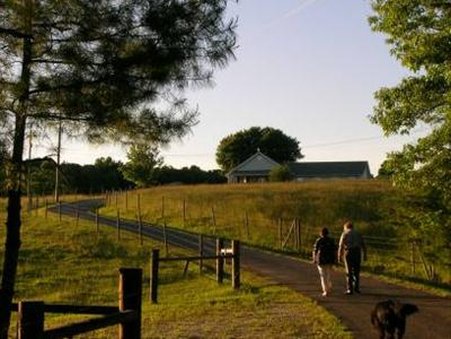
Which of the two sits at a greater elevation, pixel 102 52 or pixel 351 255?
pixel 102 52

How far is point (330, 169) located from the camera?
4104 inches

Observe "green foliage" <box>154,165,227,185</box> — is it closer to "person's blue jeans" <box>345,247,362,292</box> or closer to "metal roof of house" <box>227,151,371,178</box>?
"metal roof of house" <box>227,151,371,178</box>

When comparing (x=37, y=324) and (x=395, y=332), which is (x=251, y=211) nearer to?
(x=395, y=332)

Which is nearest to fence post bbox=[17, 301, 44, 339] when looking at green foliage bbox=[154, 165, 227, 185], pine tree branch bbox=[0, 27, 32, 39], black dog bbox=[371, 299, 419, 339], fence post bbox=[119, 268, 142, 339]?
fence post bbox=[119, 268, 142, 339]

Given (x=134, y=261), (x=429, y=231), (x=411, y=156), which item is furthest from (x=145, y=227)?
(x=411, y=156)

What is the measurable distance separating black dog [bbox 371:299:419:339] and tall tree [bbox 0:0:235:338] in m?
4.69

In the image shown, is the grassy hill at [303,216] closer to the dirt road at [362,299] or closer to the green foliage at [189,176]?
the dirt road at [362,299]

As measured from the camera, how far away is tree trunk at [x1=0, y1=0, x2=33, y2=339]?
10.9 metres

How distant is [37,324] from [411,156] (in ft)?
49.5

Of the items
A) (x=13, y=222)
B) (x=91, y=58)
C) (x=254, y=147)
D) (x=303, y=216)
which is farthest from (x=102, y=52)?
(x=254, y=147)

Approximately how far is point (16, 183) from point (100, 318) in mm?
4038

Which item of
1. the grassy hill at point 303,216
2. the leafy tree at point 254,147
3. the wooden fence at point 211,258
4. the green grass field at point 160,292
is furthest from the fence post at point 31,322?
the leafy tree at point 254,147

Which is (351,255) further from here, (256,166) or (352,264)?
(256,166)

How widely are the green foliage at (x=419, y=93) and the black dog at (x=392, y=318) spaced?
7737 millimetres
